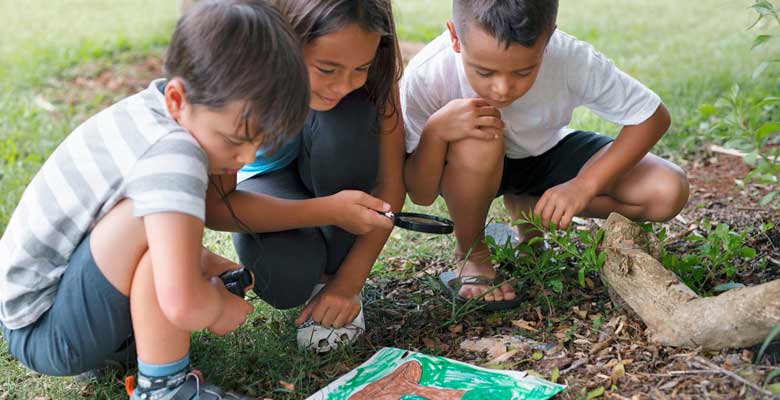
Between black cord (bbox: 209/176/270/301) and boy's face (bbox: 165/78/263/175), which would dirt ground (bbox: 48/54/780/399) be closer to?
black cord (bbox: 209/176/270/301)

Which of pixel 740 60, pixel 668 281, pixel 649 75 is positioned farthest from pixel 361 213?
pixel 740 60

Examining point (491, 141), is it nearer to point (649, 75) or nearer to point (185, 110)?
point (185, 110)

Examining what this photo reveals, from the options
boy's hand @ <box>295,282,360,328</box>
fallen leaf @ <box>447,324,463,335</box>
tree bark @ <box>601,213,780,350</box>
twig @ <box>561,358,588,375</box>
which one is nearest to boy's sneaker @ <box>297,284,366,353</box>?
boy's hand @ <box>295,282,360,328</box>

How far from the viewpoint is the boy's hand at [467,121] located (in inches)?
87.5

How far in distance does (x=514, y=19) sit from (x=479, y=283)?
0.77 metres

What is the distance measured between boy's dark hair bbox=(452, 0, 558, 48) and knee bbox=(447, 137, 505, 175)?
31 cm

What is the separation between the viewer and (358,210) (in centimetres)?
204

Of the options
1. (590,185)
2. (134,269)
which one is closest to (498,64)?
(590,185)

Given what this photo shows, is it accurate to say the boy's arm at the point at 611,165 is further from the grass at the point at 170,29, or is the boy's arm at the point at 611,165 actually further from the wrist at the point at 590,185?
the grass at the point at 170,29

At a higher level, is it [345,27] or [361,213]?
[345,27]

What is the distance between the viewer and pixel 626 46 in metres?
5.82

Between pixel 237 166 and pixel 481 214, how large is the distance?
867mm

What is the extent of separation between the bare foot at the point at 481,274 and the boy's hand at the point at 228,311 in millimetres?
749

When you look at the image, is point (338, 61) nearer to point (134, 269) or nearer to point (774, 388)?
point (134, 269)
